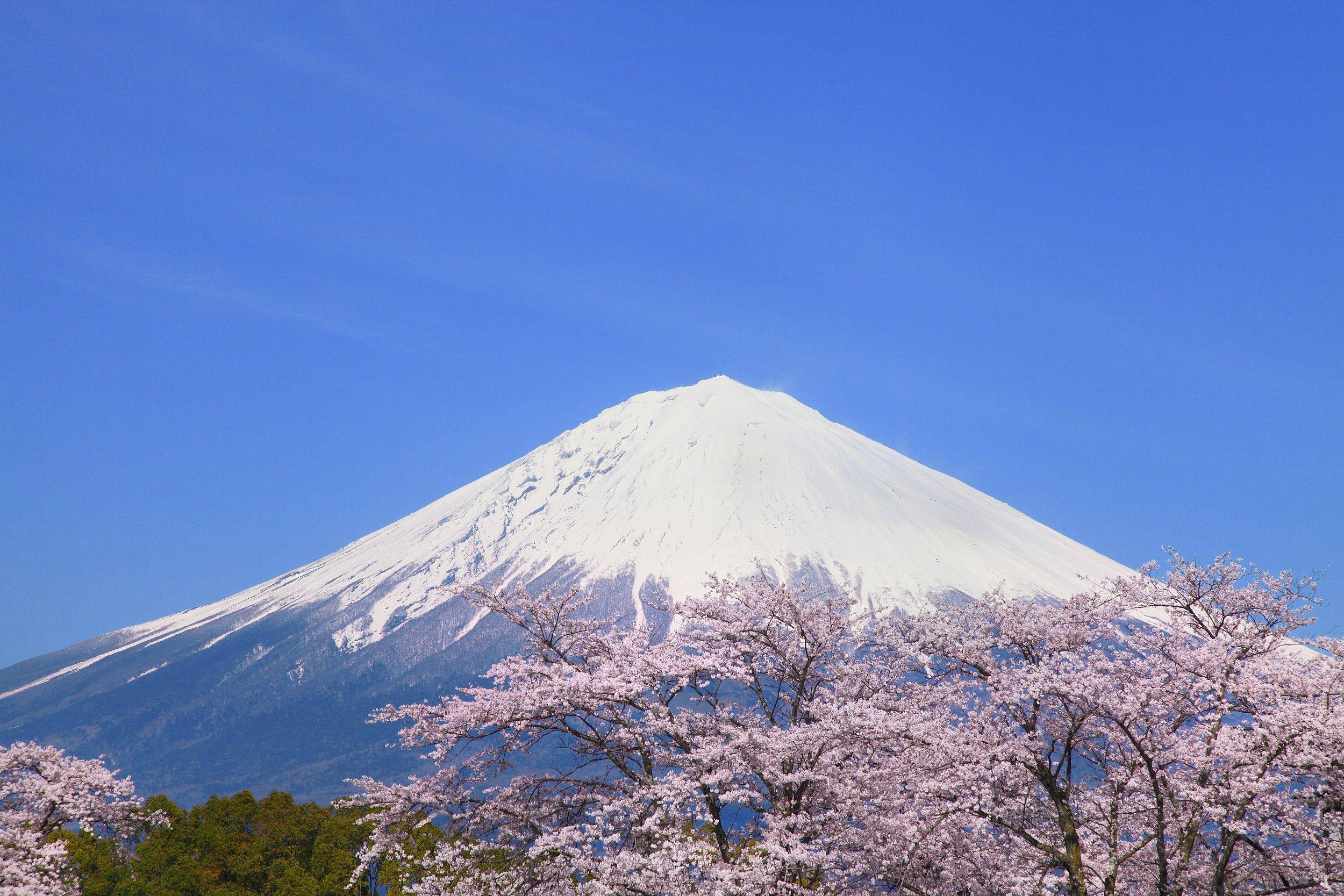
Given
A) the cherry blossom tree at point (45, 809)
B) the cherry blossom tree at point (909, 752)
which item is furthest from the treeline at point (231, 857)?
the cherry blossom tree at point (909, 752)

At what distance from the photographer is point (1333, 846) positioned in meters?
9.79

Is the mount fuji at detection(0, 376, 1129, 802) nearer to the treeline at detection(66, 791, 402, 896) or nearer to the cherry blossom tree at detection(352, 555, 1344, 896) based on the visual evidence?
the treeline at detection(66, 791, 402, 896)

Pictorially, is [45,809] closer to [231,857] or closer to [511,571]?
[231,857]

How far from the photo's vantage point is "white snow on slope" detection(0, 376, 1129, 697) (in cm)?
14700

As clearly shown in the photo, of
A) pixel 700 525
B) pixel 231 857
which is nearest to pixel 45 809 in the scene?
pixel 231 857

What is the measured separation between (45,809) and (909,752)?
14.8 meters

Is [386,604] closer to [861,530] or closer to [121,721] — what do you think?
[121,721]

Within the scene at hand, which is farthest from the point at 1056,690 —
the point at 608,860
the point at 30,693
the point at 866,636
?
the point at 30,693

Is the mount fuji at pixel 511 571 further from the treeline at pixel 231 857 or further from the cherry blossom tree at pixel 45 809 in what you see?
the cherry blossom tree at pixel 45 809

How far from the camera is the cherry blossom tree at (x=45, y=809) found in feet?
50.5

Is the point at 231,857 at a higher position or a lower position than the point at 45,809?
lower

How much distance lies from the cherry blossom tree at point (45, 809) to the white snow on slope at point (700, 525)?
113699 millimetres

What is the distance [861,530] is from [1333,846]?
14638 centimetres

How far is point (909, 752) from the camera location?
12.6 metres
